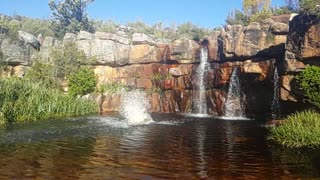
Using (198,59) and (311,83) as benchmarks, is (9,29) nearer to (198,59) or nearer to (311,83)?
(198,59)

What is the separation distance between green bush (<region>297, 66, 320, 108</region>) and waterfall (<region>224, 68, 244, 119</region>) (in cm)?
1065

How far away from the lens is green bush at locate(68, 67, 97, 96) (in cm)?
4050

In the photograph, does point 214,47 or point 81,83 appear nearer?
point 214,47

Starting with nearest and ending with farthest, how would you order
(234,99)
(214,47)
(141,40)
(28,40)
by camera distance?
1. (234,99)
2. (214,47)
3. (141,40)
4. (28,40)

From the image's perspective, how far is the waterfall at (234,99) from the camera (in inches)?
1323

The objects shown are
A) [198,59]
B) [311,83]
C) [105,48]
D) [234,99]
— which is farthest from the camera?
[105,48]

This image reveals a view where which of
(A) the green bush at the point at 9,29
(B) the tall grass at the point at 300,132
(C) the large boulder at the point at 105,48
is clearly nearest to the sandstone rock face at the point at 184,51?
(C) the large boulder at the point at 105,48

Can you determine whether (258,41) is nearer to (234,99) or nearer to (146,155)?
(234,99)

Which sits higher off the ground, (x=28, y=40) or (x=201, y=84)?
(x=28, y=40)

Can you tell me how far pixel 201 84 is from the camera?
1494 inches

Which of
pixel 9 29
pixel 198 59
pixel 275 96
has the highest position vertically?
pixel 9 29

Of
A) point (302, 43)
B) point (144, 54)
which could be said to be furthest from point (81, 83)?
point (302, 43)

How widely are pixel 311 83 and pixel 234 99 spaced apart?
478 inches

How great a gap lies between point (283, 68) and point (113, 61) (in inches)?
951
